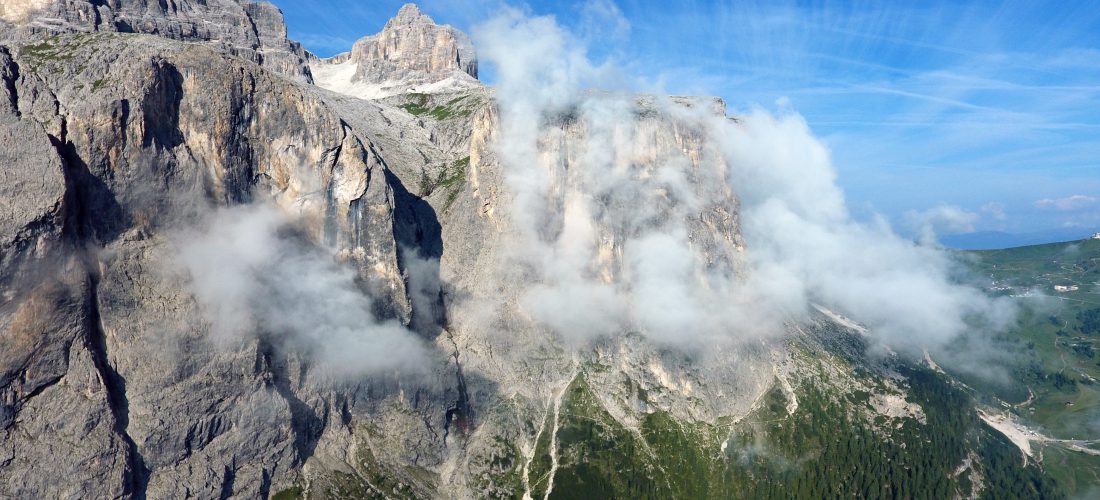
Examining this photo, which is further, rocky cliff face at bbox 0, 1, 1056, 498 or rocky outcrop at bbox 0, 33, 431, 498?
rocky cliff face at bbox 0, 1, 1056, 498

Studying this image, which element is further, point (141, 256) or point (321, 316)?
point (321, 316)

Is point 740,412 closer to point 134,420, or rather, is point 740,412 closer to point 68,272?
point 134,420

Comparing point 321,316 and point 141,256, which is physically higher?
point 141,256

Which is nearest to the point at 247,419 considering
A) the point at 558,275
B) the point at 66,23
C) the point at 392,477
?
the point at 392,477

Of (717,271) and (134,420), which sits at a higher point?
(717,271)

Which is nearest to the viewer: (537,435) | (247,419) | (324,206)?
(247,419)

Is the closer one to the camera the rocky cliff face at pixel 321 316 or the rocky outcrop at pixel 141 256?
the rocky outcrop at pixel 141 256

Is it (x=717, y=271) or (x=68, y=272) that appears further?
(x=717, y=271)

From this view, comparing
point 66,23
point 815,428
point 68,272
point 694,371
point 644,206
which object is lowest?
point 815,428
